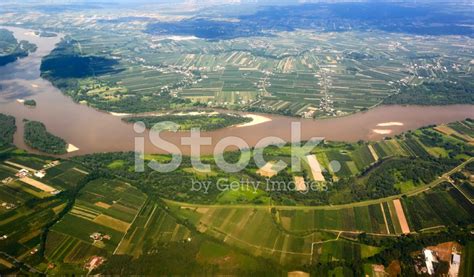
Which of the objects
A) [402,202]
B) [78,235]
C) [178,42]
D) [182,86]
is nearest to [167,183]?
[78,235]

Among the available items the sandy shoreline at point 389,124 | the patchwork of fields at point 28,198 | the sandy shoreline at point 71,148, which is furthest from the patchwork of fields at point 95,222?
the sandy shoreline at point 389,124

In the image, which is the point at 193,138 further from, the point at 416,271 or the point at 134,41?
the point at 134,41

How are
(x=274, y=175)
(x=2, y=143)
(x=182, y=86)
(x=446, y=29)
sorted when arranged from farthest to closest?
(x=446, y=29) → (x=182, y=86) → (x=2, y=143) → (x=274, y=175)

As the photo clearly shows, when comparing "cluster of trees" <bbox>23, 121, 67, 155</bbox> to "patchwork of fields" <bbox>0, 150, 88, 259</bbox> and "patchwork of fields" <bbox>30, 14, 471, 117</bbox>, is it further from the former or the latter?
"patchwork of fields" <bbox>30, 14, 471, 117</bbox>

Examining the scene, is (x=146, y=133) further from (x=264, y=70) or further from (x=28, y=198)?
(x=264, y=70)

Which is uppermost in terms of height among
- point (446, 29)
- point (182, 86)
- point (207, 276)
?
point (446, 29)

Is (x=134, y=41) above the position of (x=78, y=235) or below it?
above

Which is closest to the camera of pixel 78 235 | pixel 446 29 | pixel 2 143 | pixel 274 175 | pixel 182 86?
pixel 78 235

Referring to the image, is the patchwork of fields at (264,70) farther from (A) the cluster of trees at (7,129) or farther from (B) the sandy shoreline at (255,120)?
(A) the cluster of trees at (7,129)
